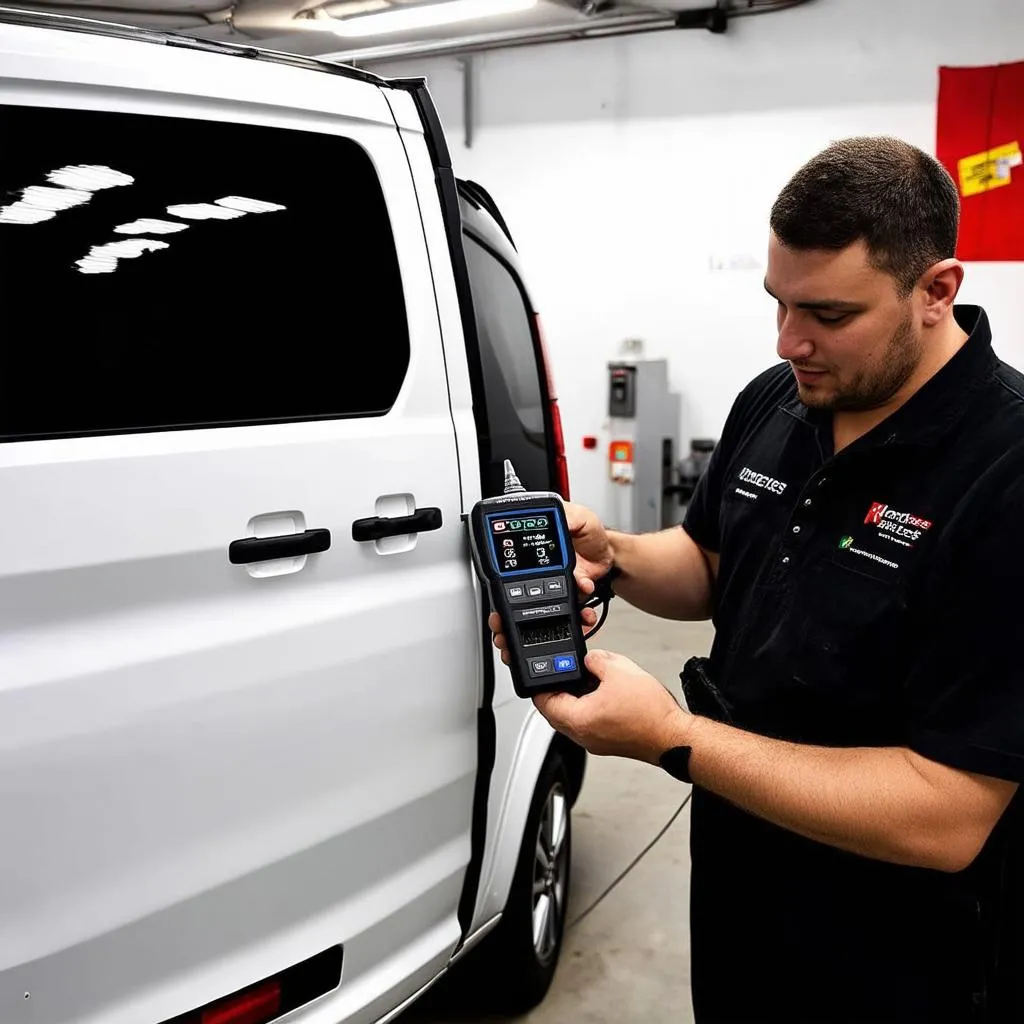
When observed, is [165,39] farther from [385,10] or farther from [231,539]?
[385,10]

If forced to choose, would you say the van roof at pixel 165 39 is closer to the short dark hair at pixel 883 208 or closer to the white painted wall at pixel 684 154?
the short dark hair at pixel 883 208

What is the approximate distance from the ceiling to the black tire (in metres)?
4.88

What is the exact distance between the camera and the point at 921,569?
44.3 inches

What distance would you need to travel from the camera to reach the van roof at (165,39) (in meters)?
1.16

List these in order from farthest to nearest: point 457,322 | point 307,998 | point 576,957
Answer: point 576,957 < point 457,322 < point 307,998

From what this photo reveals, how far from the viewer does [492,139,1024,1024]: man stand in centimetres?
107

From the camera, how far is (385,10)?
567 centimetres

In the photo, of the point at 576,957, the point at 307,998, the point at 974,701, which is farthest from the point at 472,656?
the point at 576,957

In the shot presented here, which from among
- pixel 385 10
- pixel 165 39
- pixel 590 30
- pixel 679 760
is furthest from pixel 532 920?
pixel 590 30

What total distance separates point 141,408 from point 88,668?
0.32 m

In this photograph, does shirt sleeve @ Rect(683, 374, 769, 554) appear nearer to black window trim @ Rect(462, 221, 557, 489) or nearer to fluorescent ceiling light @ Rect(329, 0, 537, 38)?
Answer: black window trim @ Rect(462, 221, 557, 489)

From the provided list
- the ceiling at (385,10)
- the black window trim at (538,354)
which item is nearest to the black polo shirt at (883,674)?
the black window trim at (538,354)

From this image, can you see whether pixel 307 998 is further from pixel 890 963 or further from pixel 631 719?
pixel 890 963

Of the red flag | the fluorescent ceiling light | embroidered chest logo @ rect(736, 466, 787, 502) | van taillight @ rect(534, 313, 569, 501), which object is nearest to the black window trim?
van taillight @ rect(534, 313, 569, 501)
